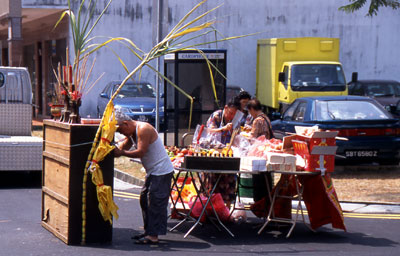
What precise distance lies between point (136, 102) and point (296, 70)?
5.00 meters

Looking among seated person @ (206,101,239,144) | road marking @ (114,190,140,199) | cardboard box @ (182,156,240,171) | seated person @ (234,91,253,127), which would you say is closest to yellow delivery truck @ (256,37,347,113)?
road marking @ (114,190,140,199)

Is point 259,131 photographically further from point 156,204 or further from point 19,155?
point 19,155

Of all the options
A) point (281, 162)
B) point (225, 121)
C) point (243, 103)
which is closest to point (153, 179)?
point (281, 162)

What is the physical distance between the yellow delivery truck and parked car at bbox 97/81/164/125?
12.6ft

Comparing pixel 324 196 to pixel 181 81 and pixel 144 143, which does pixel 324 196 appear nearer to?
pixel 144 143

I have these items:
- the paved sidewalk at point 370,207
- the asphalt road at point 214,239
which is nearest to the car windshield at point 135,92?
the paved sidewalk at point 370,207

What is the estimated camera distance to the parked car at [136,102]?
2288 cm

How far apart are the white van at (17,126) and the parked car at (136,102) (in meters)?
7.57

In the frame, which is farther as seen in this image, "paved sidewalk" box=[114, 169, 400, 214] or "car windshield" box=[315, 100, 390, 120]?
"car windshield" box=[315, 100, 390, 120]

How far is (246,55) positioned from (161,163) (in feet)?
71.5

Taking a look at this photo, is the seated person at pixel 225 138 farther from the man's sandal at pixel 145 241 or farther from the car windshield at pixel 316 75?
the car windshield at pixel 316 75

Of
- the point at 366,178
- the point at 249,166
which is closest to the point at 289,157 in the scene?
the point at 249,166

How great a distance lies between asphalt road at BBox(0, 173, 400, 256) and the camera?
27.1 ft

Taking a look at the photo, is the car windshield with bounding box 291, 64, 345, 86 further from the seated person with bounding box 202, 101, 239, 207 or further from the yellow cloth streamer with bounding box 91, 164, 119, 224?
the yellow cloth streamer with bounding box 91, 164, 119, 224
